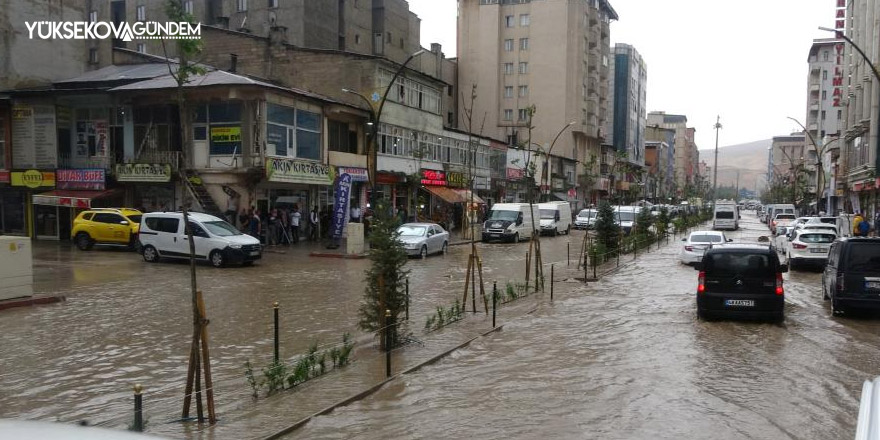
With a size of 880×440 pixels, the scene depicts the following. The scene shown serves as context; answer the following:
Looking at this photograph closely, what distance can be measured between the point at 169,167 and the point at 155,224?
775 cm

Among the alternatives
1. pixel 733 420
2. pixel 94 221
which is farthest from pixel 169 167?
pixel 733 420

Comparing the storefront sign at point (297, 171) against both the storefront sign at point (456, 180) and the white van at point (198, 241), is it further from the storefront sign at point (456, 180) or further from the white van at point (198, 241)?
the storefront sign at point (456, 180)

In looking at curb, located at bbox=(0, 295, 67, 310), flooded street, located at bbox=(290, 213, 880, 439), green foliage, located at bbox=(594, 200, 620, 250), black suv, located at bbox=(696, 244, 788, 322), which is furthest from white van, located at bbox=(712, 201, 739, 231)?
curb, located at bbox=(0, 295, 67, 310)

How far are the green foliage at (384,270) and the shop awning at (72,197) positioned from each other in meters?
25.5

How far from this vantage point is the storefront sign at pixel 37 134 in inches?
1324

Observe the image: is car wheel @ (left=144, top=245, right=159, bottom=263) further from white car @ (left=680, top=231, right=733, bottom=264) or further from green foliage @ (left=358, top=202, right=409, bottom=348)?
white car @ (left=680, top=231, right=733, bottom=264)

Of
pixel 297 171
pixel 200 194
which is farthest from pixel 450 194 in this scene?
Answer: pixel 200 194

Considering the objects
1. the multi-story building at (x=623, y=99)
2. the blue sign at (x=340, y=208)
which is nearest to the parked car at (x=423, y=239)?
the blue sign at (x=340, y=208)

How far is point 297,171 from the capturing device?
32438 millimetres

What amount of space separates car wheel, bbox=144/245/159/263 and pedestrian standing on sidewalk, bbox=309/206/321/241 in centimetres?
1082

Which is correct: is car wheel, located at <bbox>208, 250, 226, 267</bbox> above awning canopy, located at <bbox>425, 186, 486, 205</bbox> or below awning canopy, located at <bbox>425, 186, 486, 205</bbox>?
below

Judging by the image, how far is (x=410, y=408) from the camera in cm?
789

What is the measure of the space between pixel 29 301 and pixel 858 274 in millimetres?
17788

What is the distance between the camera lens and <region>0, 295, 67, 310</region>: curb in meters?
14.1
